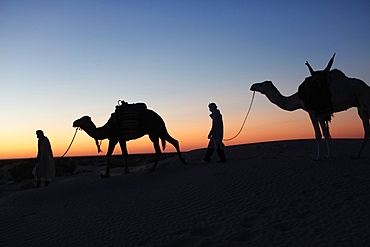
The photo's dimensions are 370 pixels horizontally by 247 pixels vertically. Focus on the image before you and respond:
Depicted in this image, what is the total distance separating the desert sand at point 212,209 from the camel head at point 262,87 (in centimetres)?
221

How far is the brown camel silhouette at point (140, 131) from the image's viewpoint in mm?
13617

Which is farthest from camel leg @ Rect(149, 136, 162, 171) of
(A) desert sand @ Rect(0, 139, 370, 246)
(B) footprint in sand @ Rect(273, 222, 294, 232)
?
(B) footprint in sand @ Rect(273, 222, 294, 232)

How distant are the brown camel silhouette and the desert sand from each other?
1305 millimetres

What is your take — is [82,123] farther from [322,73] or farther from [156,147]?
[322,73]

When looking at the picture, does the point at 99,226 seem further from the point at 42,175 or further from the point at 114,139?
the point at 42,175

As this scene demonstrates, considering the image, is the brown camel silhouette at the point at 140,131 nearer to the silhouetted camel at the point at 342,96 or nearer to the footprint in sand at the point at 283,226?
→ the silhouetted camel at the point at 342,96

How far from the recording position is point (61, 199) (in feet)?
38.6

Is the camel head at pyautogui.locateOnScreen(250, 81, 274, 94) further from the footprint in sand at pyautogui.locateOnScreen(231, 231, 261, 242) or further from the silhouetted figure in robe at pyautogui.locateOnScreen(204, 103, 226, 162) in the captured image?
the footprint in sand at pyautogui.locateOnScreen(231, 231, 261, 242)

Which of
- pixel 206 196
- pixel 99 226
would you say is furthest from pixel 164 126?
pixel 99 226

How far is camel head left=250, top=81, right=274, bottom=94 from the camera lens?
12.8 metres

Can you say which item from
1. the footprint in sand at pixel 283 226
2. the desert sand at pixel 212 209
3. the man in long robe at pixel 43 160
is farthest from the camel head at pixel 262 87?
the man in long robe at pixel 43 160

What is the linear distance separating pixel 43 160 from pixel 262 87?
8.62m

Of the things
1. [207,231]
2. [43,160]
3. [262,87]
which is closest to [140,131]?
[262,87]

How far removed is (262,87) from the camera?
42.2 ft
